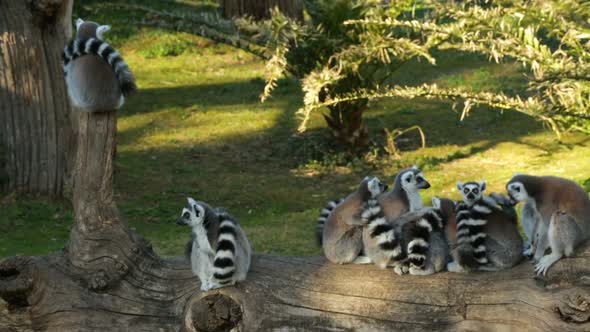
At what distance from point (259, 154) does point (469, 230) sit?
6.89 m

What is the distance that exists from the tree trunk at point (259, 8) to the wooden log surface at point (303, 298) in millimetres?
7902

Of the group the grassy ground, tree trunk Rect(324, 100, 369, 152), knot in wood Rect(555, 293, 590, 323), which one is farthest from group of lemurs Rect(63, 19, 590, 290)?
tree trunk Rect(324, 100, 369, 152)

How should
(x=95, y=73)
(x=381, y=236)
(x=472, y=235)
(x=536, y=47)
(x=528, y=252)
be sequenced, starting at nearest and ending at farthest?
(x=472, y=235), (x=381, y=236), (x=528, y=252), (x=95, y=73), (x=536, y=47)

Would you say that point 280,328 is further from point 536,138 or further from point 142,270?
point 536,138

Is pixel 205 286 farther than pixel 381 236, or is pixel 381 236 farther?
pixel 205 286

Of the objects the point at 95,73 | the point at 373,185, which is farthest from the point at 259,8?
the point at 373,185

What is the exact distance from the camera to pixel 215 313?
5000mm

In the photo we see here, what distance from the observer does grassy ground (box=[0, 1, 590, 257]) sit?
345 inches

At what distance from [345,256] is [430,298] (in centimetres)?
67

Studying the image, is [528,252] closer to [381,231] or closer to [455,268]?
[455,268]

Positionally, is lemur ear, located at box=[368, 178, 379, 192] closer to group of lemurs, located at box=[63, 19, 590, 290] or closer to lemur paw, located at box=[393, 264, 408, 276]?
group of lemurs, located at box=[63, 19, 590, 290]

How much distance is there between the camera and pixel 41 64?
8938 mm

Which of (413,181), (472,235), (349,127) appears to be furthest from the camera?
(349,127)

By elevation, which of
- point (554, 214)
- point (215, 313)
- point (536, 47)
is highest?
point (536, 47)
